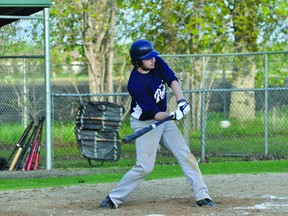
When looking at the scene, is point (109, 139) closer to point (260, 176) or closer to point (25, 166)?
point (25, 166)

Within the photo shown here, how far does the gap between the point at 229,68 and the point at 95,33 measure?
364 centimetres

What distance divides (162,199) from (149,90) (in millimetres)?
1657

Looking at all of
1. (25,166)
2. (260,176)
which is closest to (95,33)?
(25,166)

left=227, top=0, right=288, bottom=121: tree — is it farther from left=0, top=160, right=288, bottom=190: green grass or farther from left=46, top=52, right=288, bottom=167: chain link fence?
left=0, top=160, right=288, bottom=190: green grass

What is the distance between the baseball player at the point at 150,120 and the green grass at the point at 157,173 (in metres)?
2.97

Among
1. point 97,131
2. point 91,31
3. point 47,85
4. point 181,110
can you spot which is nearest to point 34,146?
point 47,85

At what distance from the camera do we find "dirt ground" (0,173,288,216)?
876cm

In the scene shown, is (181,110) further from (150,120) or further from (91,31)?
(91,31)

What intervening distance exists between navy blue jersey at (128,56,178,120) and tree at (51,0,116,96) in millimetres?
9484

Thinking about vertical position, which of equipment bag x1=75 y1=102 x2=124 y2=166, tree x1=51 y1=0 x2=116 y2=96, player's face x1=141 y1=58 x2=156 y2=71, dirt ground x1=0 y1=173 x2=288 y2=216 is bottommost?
dirt ground x1=0 y1=173 x2=288 y2=216

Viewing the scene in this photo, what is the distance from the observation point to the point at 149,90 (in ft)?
28.8

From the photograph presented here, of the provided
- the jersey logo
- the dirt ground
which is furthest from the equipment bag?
the jersey logo

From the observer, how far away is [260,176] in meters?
12.2

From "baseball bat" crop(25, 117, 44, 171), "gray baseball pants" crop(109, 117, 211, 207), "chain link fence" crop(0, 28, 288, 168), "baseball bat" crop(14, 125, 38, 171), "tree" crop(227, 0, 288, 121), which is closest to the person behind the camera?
"gray baseball pants" crop(109, 117, 211, 207)
